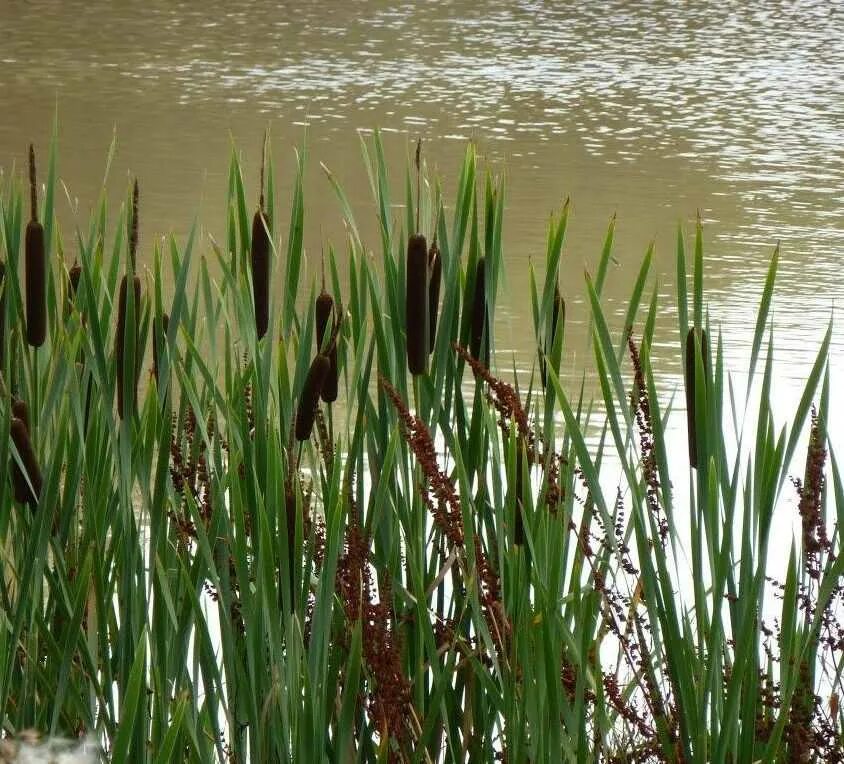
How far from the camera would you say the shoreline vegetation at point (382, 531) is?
79 cm

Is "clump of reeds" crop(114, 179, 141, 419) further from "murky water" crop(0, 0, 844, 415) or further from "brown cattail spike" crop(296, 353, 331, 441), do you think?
"murky water" crop(0, 0, 844, 415)

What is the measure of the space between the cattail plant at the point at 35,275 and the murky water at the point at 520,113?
1859 millimetres

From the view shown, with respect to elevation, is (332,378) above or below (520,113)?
above

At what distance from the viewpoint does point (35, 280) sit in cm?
91

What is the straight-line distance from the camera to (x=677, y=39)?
734cm

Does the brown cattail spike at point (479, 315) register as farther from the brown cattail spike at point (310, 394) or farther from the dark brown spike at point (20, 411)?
the dark brown spike at point (20, 411)

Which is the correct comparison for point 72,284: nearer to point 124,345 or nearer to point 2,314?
point 2,314

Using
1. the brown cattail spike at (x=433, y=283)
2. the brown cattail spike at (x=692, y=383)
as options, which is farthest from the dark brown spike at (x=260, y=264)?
the brown cattail spike at (x=692, y=383)

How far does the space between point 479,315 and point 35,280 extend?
0.91 ft

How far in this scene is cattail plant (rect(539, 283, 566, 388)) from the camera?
969mm

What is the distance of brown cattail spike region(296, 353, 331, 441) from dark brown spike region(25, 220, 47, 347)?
0.65ft

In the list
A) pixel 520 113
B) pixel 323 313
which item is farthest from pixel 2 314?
pixel 520 113

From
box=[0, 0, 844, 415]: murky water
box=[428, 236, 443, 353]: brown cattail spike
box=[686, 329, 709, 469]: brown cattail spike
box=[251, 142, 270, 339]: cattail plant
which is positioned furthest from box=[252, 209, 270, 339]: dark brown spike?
box=[0, 0, 844, 415]: murky water

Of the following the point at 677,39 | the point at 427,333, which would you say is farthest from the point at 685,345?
the point at 677,39
